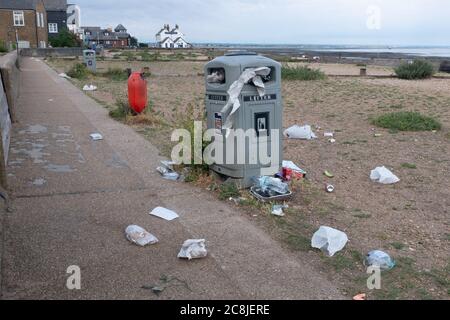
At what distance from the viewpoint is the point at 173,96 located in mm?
16125

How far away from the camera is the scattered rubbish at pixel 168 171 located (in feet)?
19.7

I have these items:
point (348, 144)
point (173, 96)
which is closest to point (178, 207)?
point (348, 144)

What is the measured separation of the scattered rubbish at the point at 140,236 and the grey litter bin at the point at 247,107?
5.22 feet

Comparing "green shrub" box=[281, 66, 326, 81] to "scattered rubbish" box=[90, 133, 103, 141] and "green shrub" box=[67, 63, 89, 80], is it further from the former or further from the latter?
"scattered rubbish" box=[90, 133, 103, 141]

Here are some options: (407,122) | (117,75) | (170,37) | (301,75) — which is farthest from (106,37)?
(407,122)

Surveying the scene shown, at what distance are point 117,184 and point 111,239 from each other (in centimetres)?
164

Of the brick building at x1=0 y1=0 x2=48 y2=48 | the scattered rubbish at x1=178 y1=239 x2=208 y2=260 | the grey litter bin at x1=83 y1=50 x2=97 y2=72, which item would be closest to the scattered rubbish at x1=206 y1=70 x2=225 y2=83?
the scattered rubbish at x1=178 y1=239 x2=208 y2=260

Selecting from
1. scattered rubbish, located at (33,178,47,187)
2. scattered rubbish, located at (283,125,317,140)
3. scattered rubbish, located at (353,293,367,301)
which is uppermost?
scattered rubbish, located at (283,125,317,140)

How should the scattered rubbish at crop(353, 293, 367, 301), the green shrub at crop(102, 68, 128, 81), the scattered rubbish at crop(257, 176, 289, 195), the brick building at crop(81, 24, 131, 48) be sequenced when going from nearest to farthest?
the scattered rubbish at crop(353, 293, 367, 301) < the scattered rubbish at crop(257, 176, 289, 195) < the green shrub at crop(102, 68, 128, 81) < the brick building at crop(81, 24, 131, 48)

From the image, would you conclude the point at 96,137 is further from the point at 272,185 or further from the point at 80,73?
the point at 80,73

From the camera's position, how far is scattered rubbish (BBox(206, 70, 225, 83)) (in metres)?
5.42

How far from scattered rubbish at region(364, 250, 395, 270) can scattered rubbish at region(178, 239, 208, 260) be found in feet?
4.31

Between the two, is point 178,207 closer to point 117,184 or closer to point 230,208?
point 230,208

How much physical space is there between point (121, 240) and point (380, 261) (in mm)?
2163
